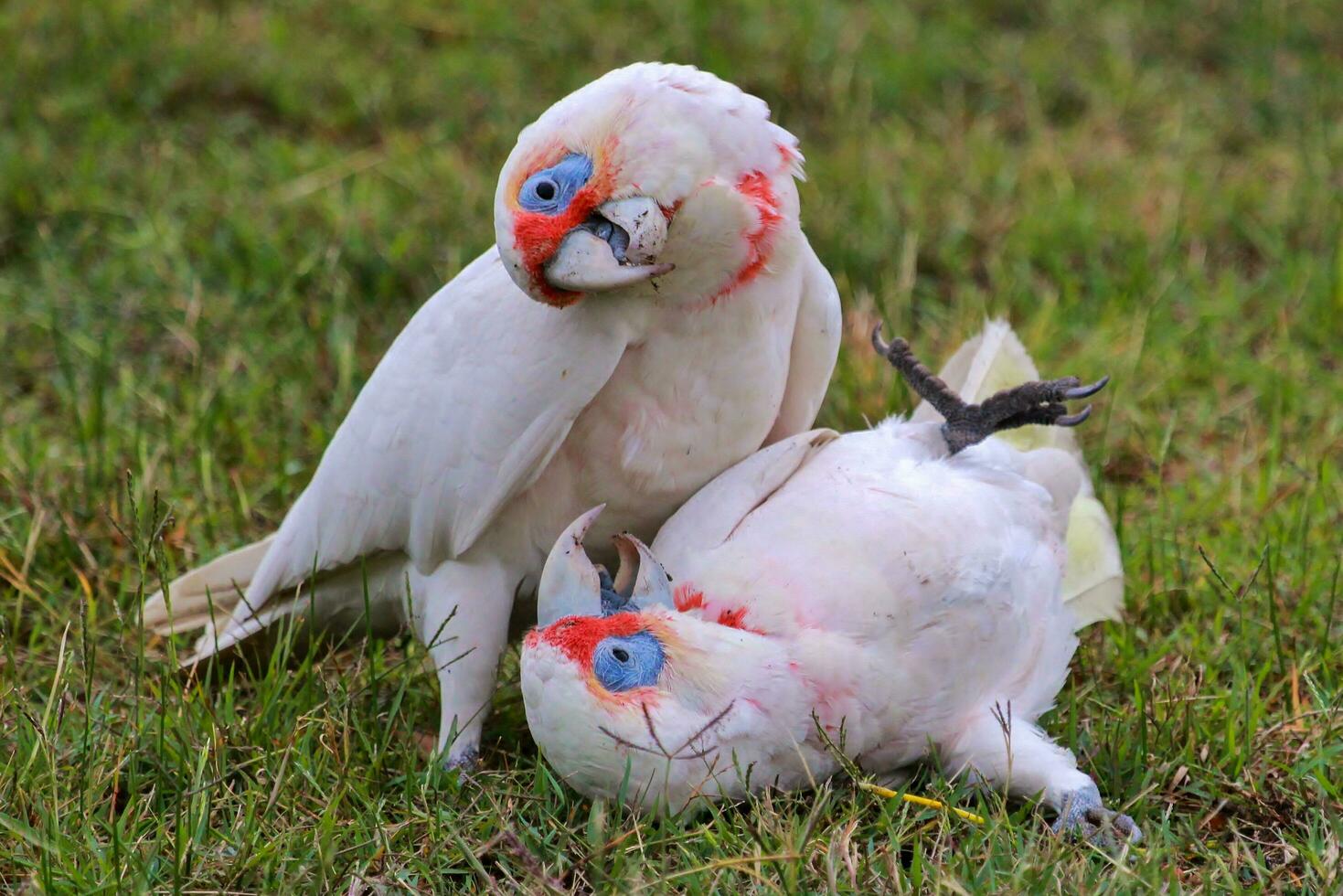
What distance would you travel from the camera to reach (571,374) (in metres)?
2.48

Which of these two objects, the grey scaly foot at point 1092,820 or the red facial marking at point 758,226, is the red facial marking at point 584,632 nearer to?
the red facial marking at point 758,226

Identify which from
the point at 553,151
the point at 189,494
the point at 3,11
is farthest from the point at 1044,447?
the point at 3,11

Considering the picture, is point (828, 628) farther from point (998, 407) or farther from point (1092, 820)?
point (998, 407)

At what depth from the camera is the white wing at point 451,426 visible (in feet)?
8.20

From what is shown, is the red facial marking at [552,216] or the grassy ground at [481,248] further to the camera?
the grassy ground at [481,248]

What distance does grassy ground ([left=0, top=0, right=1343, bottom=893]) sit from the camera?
2.37 m

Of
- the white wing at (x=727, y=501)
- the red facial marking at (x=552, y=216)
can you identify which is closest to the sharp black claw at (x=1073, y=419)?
the white wing at (x=727, y=501)

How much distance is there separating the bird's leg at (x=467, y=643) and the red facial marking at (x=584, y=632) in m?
0.40

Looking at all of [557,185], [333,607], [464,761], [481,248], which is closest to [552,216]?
[557,185]

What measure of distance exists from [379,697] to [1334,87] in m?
4.37

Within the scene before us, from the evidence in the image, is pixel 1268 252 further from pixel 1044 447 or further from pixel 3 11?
pixel 3 11

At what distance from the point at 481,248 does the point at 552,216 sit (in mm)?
2131

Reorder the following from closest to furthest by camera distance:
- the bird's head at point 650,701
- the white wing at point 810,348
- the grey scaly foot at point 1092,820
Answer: the bird's head at point 650,701 → the grey scaly foot at point 1092,820 → the white wing at point 810,348

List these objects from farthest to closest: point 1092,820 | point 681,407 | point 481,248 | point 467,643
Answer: point 481,248
point 467,643
point 681,407
point 1092,820
